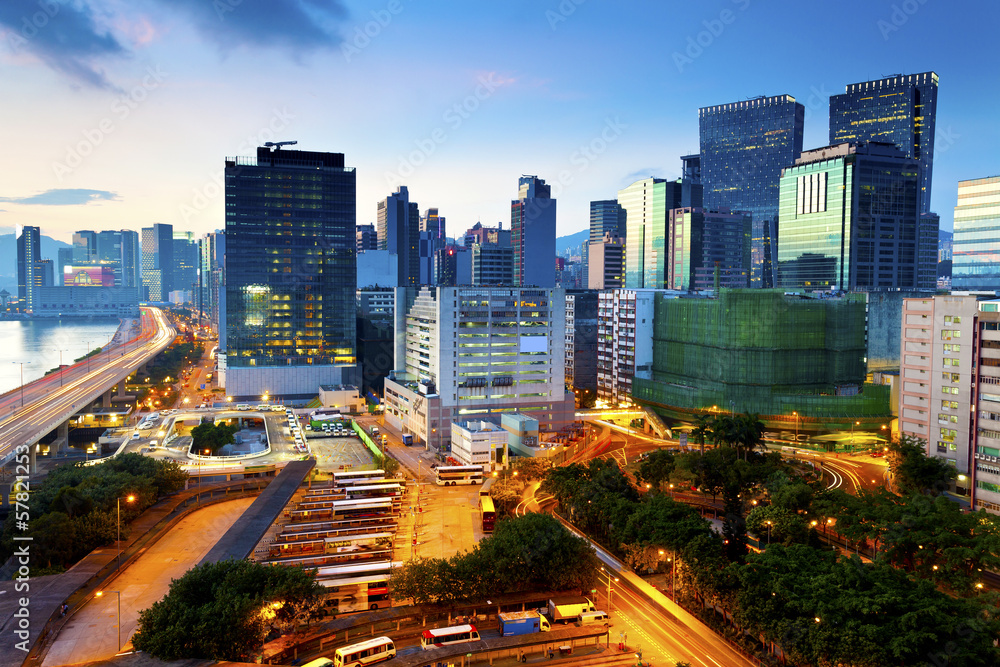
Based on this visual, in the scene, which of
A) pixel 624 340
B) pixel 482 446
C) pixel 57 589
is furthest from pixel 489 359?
pixel 57 589

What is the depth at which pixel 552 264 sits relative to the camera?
192 m

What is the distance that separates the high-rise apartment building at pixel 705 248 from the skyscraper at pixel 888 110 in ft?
139

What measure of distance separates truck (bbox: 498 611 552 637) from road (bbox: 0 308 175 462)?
1816 inches

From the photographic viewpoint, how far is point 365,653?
3020 centimetres

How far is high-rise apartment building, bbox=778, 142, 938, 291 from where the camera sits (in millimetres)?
117750

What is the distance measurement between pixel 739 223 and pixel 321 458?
138m

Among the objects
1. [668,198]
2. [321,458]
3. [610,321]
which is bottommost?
[321,458]

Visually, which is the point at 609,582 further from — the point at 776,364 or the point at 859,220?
the point at 859,220

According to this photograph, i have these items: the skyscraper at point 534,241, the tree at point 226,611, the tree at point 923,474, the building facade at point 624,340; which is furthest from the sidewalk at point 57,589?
the skyscraper at point 534,241

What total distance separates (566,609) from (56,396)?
7973cm

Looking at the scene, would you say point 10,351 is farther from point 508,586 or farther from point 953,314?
point 953,314

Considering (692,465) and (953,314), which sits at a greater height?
(953,314)

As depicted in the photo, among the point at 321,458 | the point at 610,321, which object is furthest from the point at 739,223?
the point at 321,458

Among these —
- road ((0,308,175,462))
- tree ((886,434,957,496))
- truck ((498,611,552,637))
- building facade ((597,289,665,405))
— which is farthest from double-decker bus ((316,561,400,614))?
building facade ((597,289,665,405))
